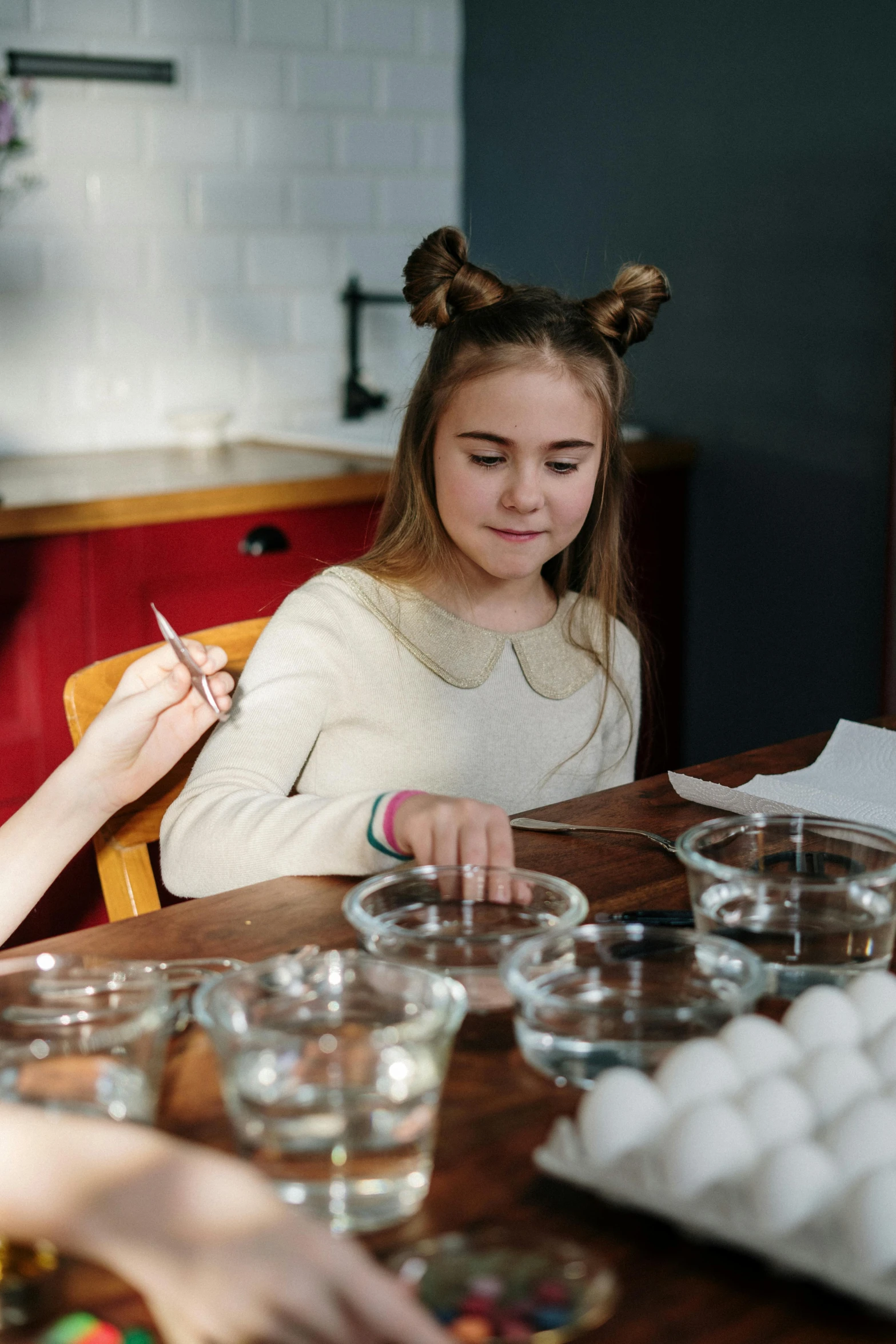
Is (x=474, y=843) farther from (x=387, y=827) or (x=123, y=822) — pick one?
(x=123, y=822)

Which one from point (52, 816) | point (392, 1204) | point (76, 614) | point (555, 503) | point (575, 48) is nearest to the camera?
point (392, 1204)

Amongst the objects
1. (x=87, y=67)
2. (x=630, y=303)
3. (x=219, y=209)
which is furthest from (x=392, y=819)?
(x=219, y=209)

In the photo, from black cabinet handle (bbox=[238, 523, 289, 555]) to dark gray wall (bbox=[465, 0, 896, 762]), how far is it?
37.9 inches

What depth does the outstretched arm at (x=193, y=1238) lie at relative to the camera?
417mm

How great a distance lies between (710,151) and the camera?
8.87 ft

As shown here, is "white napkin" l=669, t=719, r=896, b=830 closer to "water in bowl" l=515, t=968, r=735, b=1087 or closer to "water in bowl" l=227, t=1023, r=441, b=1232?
"water in bowl" l=515, t=968, r=735, b=1087

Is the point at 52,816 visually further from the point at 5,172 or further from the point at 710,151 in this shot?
the point at 710,151

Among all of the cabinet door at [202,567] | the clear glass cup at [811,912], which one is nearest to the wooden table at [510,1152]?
the clear glass cup at [811,912]

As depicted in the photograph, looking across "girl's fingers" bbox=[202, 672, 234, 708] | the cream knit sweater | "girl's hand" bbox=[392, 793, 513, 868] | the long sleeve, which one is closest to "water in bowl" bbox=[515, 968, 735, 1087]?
"girl's hand" bbox=[392, 793, 513, 868]

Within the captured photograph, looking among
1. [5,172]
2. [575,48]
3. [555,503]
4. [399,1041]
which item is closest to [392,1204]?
[399,1041]

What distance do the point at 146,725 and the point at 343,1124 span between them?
2.51ft

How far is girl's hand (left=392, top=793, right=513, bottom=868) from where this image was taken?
2.89ft

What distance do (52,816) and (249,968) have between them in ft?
2.22

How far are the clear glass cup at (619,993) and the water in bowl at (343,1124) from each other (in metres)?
0.10
